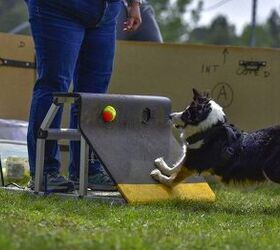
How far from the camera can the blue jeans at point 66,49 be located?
564 centimetres

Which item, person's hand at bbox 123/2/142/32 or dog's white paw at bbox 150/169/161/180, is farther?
person's hand at bbox 123/2/142/32

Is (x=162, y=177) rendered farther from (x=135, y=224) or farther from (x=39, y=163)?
(x=135, y=224)

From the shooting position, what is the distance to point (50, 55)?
18.6 feet

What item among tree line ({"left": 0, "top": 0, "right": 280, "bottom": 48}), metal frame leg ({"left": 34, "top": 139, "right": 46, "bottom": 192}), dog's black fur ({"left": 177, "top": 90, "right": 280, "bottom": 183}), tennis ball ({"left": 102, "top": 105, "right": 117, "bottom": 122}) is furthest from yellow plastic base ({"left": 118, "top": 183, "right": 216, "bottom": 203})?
tree line ({"left": 0, "top": 0, "right": 280, "bottom": 48})

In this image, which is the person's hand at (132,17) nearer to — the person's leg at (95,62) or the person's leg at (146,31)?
the person's leg at (95,62)

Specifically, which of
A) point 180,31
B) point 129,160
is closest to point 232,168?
point 129,160

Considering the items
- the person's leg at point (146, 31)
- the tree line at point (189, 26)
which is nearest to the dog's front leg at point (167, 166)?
the person's leg at point (146, 31)

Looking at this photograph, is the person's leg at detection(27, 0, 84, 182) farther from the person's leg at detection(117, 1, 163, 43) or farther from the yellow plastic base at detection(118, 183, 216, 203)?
the person's leg at detection(117, 1, 163, 43)

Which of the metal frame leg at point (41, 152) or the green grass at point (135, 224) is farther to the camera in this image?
the metal frame leg at point (41, 152)

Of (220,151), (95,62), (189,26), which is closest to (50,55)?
(95,62)

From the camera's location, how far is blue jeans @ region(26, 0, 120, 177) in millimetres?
5637

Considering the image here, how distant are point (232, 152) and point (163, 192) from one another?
54 cm

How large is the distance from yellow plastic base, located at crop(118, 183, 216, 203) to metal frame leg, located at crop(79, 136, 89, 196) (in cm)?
26

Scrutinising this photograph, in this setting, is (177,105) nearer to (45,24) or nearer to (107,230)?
(45,24)
